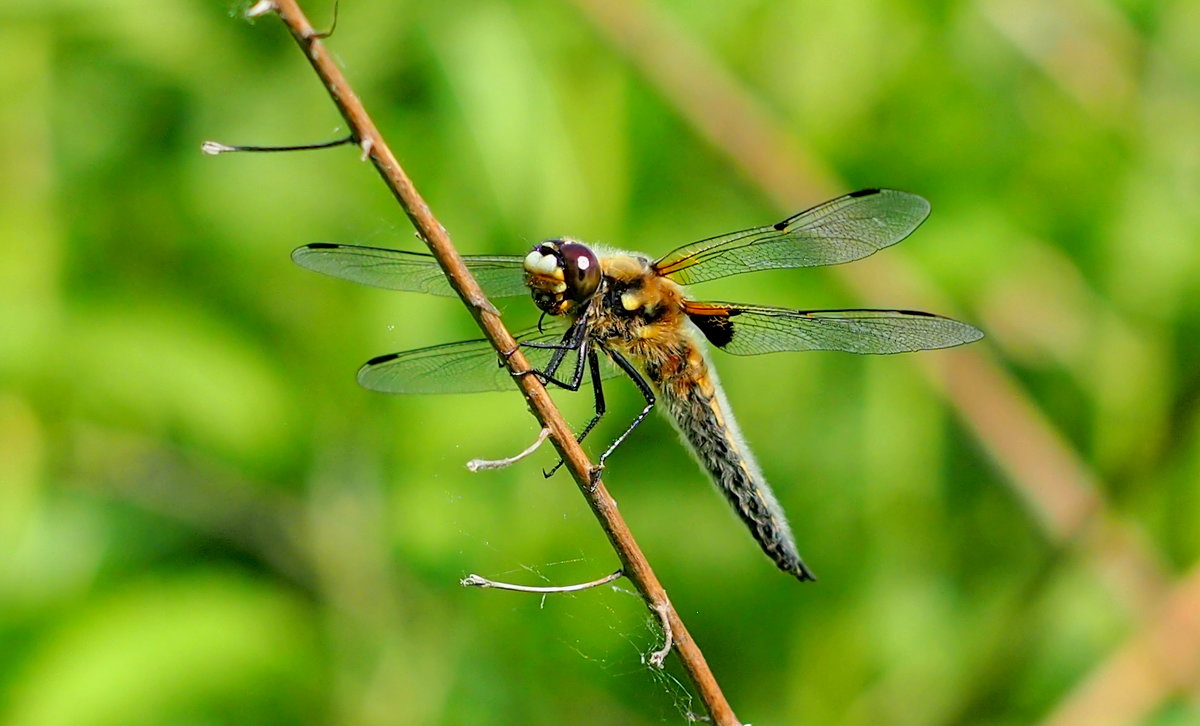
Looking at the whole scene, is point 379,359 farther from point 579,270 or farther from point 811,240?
point 811,240

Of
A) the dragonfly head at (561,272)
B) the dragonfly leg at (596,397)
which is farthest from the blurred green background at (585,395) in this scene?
the dragonfly head at (561,272)

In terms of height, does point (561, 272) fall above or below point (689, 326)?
above

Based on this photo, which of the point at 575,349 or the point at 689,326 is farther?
the point at 689,326

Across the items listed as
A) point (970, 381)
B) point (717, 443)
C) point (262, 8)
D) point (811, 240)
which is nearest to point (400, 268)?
point (717, 443)

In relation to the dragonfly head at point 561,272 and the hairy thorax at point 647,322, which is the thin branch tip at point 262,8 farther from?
the hairy thorax at point 647,322

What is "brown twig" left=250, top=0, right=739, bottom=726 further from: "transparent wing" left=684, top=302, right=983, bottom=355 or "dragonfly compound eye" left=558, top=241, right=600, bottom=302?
"transparent wing" left=684, top=302, right=983, bottom=355

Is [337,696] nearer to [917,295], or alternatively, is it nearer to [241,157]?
[241,157]

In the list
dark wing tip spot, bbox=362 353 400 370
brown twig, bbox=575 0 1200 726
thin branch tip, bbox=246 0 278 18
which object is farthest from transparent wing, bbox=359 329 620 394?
thin branch tip, bbox=246 0 278 18
